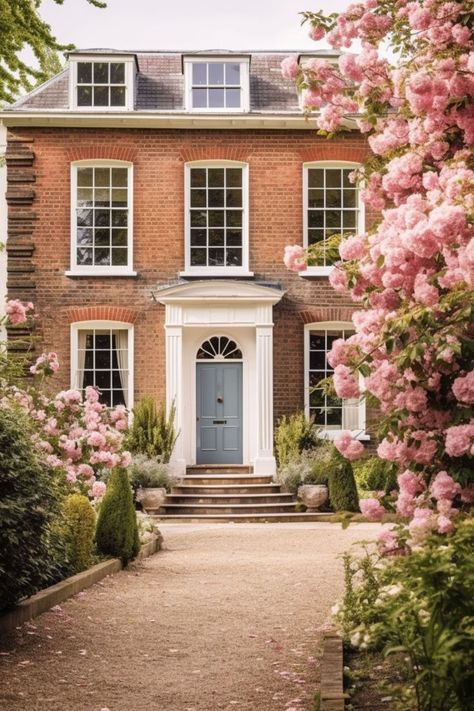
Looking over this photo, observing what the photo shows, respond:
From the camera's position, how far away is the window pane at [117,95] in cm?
2267

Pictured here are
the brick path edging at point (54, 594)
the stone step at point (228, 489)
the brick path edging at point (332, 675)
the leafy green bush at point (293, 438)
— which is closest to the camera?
the brick path edging at point (332, 675)

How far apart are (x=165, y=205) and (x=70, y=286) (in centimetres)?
250

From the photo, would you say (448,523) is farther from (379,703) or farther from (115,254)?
(115,254)

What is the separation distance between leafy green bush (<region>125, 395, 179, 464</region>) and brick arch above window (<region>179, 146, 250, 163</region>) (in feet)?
16.4

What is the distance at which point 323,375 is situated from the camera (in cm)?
2219

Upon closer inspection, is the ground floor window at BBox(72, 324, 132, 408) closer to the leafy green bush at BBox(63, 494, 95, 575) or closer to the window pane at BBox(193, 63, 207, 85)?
the window pane at BBox(193, 63, 207, 85)

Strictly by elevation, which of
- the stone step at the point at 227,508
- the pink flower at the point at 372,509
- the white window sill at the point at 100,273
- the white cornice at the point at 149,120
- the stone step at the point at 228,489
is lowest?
the stone step at the point at 227,508

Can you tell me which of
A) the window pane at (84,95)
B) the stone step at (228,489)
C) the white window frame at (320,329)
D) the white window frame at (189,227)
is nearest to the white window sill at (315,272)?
the white window frame at (320,329)

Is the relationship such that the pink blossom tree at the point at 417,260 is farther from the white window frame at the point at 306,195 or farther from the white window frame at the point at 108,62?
the white window frame at the point at 108,62

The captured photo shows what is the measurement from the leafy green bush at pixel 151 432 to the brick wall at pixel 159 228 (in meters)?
0.90

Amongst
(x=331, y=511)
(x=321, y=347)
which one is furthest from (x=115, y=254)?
(x=331, y=511)

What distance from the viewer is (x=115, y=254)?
73.0 feet

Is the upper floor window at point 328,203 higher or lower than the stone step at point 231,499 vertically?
higher

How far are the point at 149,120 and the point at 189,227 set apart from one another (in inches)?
89.1
